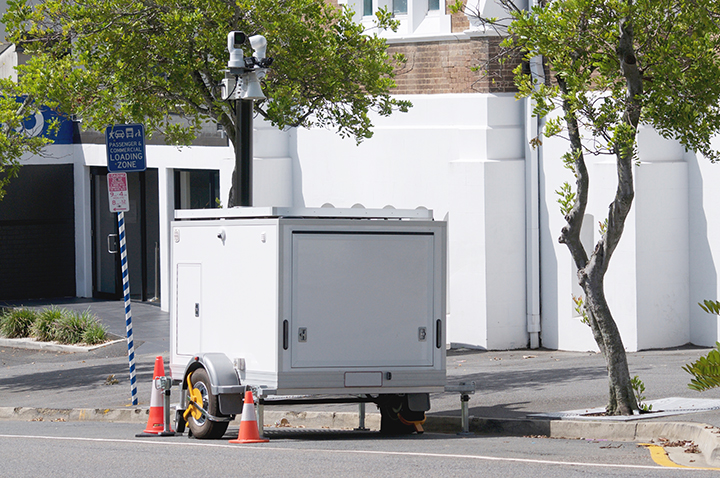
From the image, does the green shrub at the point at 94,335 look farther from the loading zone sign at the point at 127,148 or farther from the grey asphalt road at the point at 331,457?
the grey asphalt road at the point at 331,457

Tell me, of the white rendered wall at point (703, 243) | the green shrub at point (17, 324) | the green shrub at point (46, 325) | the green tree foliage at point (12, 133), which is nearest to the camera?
the green tree foliage at point (12, 133)

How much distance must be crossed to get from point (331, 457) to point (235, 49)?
5321 mm

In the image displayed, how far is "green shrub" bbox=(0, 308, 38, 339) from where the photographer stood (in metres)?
20.6

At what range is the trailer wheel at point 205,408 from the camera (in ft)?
34.3

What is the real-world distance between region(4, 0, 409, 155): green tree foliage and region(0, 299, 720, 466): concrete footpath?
3702 millimetres

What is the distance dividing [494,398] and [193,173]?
12.9 meters

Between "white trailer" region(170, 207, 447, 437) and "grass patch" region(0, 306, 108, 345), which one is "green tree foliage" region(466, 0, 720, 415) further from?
"grass patch" region(0, 306, 108, 345)

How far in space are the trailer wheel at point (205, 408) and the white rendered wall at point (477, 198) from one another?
7.48m

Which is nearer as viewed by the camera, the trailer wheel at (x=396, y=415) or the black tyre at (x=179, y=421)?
the trailer wheel at (x=396, y=415)

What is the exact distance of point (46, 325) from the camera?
2023 centimetres

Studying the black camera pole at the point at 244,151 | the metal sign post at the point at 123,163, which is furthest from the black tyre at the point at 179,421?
the black camera pole at the point at 244,151

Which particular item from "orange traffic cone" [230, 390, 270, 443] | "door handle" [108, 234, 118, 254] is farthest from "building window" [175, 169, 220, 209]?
"orange traffic cone" [230, 390, 270, 443]

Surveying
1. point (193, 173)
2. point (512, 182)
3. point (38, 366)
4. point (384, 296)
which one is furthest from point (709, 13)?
point (193, 173)

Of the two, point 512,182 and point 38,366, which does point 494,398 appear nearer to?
point 512,182
